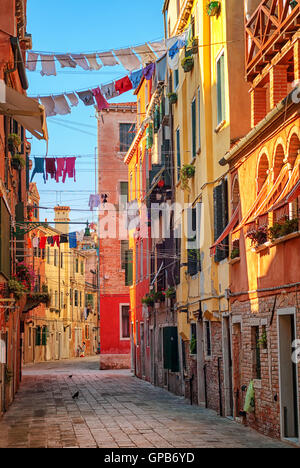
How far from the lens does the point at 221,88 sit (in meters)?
17.6

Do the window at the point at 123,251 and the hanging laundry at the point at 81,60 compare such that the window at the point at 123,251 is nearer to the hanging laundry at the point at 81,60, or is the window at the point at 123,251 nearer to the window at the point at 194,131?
the window at the point at 194,131

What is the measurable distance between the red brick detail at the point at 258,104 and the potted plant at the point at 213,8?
3649 mm

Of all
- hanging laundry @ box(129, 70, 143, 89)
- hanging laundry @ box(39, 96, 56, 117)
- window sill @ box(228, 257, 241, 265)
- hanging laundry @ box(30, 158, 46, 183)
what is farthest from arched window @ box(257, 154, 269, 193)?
hanging laundry @ box(30, 158, 46, 183)

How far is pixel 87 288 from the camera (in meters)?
75.1

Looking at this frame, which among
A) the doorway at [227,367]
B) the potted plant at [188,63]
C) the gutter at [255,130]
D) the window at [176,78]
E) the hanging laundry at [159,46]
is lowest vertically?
the doorway at [227,367]

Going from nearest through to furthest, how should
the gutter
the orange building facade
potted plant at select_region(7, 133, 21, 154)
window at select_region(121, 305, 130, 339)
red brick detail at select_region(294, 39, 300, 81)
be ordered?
the gutter
red brick detail at select_region(294, 39, 300, 81)
the orange building facade
potted plant at select_region(7, 133, 21, 154)
window at select_region(121, 305, 130, 339)

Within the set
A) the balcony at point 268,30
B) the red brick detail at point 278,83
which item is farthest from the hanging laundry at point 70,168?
the red brick detail at point 278,83

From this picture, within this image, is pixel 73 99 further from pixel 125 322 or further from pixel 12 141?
pixel 125 322

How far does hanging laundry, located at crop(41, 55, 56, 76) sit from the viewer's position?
17078mm

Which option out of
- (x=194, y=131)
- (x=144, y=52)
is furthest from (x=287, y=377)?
(x=194, y=131)

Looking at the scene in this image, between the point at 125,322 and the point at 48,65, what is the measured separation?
86.4 feet

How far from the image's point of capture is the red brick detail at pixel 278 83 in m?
13.6

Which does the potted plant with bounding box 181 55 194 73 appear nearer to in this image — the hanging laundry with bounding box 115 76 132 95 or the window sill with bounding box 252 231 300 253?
the hanging laundry with bounding box 115 76 132 95

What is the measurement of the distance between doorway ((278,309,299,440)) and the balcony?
463 centimetres
